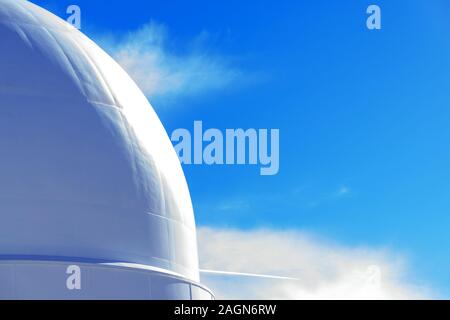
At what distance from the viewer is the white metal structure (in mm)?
18344

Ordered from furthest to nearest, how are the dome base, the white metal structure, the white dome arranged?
the white dome → the white metal structure → the dome base

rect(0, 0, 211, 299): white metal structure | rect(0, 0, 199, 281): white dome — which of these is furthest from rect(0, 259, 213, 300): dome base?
rect(0, 0, 199, 281): white dome

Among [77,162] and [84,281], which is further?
[77,162]

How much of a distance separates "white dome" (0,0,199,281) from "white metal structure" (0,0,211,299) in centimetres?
2

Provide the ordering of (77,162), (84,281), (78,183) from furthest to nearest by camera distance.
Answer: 1. (77,162)
2. (78,183)
3. (84,281)

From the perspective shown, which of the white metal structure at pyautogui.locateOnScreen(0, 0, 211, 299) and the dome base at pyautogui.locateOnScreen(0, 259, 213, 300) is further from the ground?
the white metal structure at pyautogui.locateOnScreen(0, 0, 211, 299)

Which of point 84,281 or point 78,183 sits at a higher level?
point 78,183

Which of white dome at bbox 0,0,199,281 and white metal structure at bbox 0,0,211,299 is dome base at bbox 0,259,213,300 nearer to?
white metal structure at bbox 0,0,211,299

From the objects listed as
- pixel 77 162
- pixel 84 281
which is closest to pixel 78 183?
pixel 77 162

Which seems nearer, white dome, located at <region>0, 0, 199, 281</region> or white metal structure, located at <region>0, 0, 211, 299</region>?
white metal structure, located at <region>0, 0, 211, 299</region>

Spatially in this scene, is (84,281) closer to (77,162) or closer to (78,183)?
(78,183)

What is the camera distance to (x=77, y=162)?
63.4 feet

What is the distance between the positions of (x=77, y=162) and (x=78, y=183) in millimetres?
456

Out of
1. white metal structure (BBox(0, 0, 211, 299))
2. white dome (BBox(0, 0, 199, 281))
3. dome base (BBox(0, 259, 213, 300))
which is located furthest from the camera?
white dome (BBox(0, 0, 199, 281))
